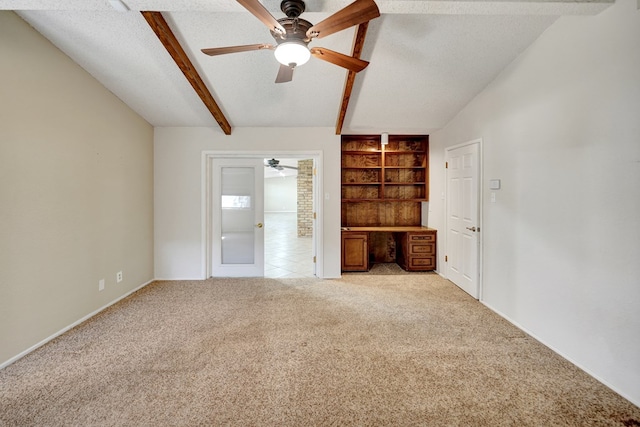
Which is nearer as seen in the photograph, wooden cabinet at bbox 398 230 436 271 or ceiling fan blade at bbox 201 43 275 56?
ceiling fan blade at bbox 201 43 275 56

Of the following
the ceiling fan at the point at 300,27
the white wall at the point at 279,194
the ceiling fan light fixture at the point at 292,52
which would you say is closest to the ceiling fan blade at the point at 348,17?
the ceiling fan at the point at 300,27

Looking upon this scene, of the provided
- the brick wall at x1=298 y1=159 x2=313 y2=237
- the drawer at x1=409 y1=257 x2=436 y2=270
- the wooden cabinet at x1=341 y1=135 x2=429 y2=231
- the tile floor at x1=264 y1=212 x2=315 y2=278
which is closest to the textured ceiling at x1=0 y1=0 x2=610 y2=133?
the wooden cabinet at x1=341 y1=135 x2=429 y2=231

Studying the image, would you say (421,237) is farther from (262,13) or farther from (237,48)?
(262,13)

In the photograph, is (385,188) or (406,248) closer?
(406,248)

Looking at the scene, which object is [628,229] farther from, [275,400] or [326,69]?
[326,69]

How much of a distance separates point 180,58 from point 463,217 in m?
4.03

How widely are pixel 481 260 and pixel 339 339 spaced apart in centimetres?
220

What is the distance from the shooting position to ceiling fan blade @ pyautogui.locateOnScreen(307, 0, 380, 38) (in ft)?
5.44

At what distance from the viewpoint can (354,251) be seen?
4805mm

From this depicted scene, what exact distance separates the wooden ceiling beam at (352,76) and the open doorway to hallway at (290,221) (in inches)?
104

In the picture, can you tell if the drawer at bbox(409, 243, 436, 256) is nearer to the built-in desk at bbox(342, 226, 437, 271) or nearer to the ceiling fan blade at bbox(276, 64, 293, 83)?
the built-in desk at bbox(342, 226, 437, 271)

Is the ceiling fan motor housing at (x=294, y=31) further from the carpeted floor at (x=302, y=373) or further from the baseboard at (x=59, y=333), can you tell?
the baseboard at (x=59, y=333)

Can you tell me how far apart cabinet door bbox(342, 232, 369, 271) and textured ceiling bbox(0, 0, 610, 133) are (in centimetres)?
197

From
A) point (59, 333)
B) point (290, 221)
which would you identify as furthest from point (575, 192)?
point (290, 221)
